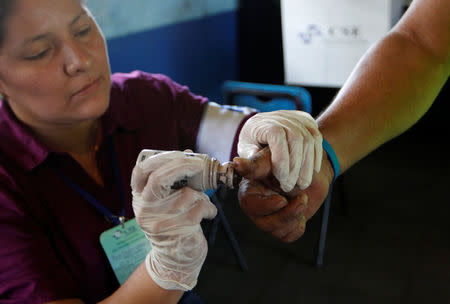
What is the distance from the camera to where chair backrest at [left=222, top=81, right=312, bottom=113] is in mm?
2027

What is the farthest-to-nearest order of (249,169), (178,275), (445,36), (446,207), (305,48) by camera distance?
1. (305,48)
2. (446,207)
3. (445,36)
4. (178,275)
5. (249,169)

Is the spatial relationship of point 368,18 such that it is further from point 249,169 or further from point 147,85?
point 249,169

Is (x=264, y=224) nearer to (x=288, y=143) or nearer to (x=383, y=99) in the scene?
(x=288, y=143)

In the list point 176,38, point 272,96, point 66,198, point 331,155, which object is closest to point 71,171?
point 66,198

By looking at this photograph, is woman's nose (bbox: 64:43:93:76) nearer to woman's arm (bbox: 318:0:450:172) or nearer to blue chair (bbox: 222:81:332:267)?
woman's arm (bbox: 318:0:450:172)

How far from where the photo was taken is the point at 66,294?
3.44 ft

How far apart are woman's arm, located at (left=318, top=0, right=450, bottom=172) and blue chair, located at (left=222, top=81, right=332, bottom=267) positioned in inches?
33.7

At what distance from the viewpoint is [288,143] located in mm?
879

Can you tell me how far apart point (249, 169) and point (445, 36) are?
67 centimetres

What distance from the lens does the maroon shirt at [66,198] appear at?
1028 millimetres

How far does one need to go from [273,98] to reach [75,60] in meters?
1.16

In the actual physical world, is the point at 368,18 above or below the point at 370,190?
above

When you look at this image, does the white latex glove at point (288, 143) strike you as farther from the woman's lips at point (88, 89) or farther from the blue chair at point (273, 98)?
the blue chair at point (273, 98)

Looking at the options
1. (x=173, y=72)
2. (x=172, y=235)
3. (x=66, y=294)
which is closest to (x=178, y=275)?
(x=172, y=235)
